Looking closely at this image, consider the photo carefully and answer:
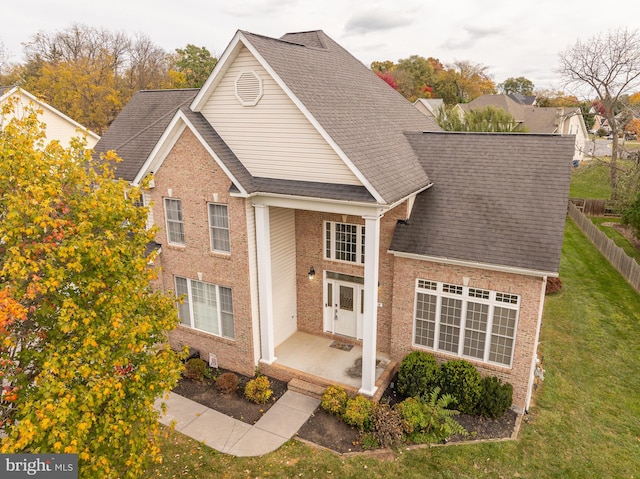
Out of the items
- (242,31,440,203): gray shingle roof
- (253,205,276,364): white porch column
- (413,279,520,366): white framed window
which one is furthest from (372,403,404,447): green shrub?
(242,31,440,203): gray shingle roof

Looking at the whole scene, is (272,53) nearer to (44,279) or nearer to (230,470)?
(44,279)

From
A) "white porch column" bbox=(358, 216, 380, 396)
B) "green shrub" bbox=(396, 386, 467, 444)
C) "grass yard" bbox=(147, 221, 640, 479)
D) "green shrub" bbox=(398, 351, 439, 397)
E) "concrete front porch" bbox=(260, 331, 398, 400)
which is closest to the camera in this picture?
"grass yard" bbox=(147, 221, 640, 479)

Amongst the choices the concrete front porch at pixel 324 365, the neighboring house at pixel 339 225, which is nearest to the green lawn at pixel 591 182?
the neighboring house at pixel 339 225

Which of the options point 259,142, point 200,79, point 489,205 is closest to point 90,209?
point 259,142

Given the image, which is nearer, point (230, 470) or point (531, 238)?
point (230, 470)

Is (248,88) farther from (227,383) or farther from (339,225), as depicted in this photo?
(227,383)

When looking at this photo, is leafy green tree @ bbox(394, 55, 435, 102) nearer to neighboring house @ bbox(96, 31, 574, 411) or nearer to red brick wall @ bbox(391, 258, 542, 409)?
neighboring house @ bbox(96, 31, 574, 411)

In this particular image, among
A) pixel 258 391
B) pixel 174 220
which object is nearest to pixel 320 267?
pixel 258 391

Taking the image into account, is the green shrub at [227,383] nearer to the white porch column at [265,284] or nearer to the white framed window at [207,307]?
the white porch column at [265,284]
